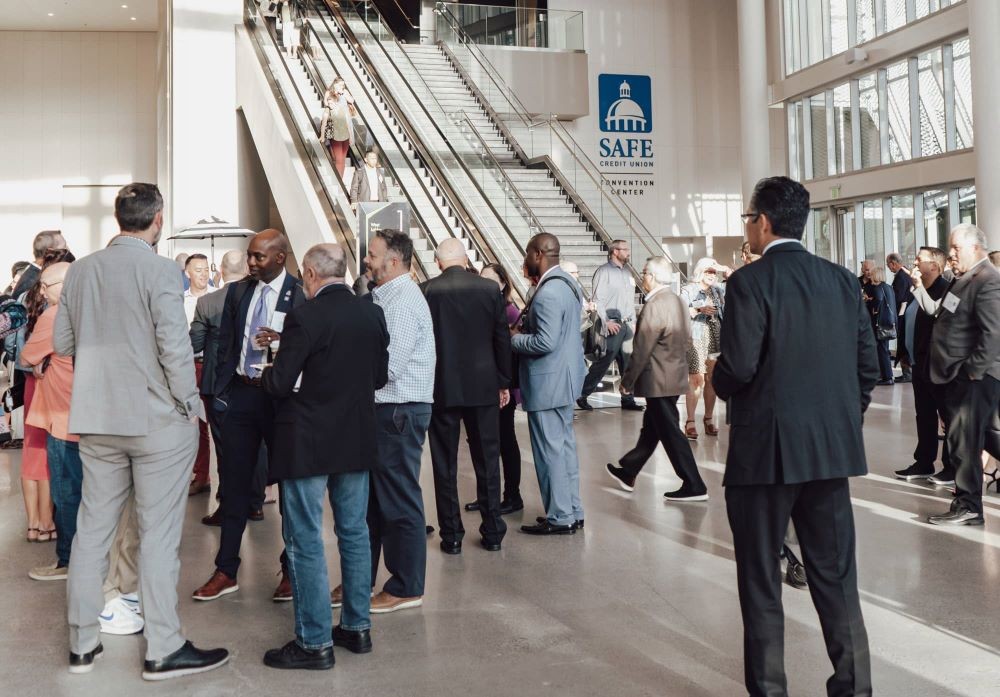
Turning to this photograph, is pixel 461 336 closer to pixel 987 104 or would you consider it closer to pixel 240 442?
pixel 240 442

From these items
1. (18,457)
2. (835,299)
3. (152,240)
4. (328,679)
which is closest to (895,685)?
(835,299)

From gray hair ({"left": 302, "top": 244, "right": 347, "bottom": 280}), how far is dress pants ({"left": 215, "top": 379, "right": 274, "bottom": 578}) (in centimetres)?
103

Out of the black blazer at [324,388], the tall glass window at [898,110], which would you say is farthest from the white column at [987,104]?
the black blazer at [324,388]

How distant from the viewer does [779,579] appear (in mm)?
3254

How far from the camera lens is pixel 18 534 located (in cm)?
627

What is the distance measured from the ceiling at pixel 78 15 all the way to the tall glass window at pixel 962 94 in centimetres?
1672

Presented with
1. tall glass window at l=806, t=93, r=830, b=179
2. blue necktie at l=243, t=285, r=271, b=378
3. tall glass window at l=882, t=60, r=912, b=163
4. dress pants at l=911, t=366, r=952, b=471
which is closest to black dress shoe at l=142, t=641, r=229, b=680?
blue necktie at l=243, t=285, r=271, b=378

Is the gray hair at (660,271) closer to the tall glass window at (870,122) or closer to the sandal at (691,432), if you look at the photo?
the sandal at (691,432)

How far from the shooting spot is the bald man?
18.0 ft

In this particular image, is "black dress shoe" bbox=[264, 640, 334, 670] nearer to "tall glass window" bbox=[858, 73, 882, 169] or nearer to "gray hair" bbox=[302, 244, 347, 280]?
"gray hair" bbox=[302, 244, 347, 280]

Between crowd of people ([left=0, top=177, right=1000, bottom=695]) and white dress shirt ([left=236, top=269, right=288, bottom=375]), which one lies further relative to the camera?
white dress shirt ([left=236, top=269, right=288, bottom=375])

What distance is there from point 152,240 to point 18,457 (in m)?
6.15

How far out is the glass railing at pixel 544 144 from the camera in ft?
55.1

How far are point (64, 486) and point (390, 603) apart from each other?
6.66 ft
